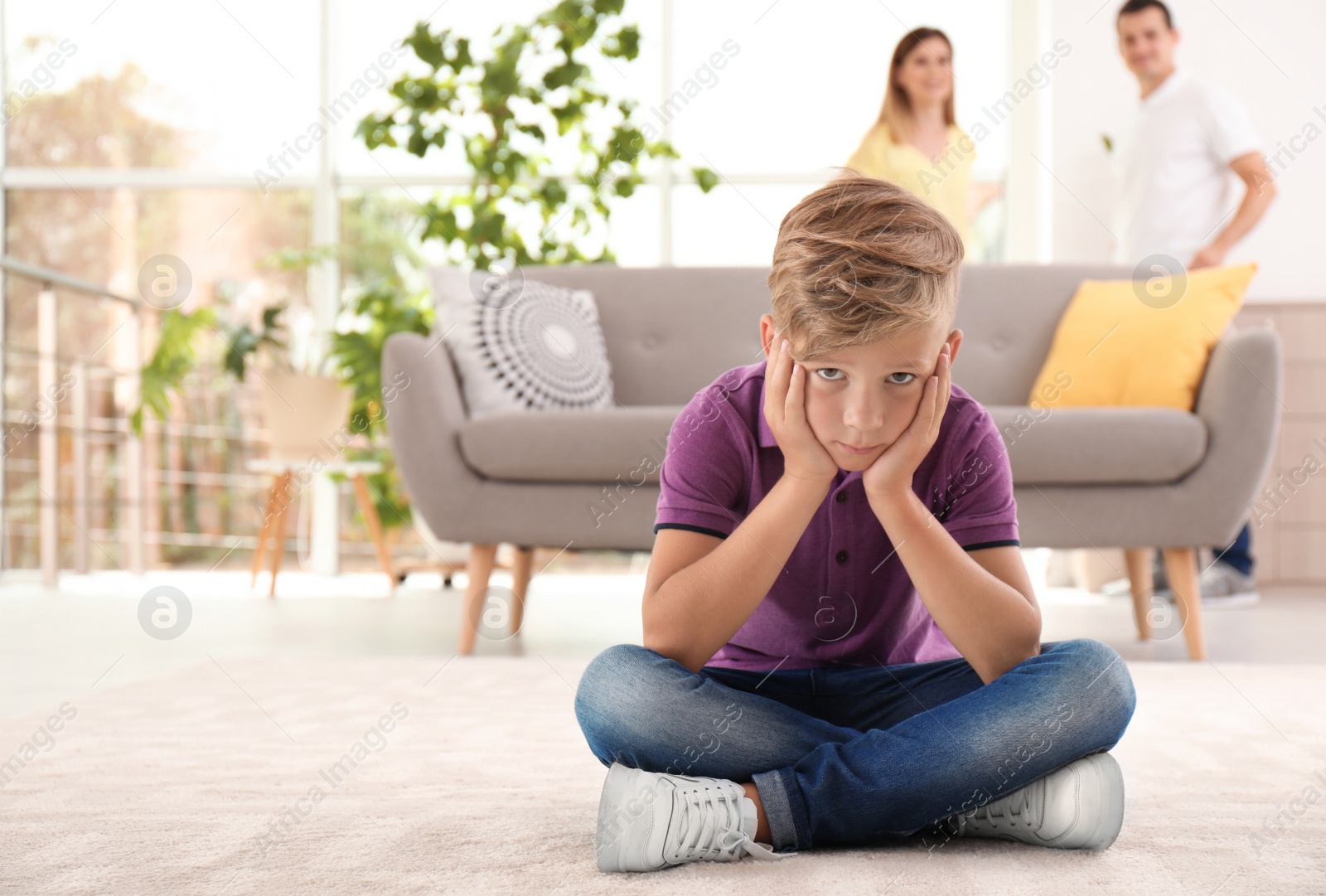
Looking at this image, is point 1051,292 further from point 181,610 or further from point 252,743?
point 181,610

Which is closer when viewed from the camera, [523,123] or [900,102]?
[900,102]

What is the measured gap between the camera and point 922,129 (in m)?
2.74

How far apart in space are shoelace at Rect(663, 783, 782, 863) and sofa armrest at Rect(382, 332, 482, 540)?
1274 millimetres

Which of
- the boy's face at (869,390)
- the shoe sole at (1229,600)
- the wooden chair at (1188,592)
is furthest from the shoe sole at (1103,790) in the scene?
the shoe sole at (1229,600)

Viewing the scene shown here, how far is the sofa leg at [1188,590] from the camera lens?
1.94 metres

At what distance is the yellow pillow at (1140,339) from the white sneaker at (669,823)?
160cm

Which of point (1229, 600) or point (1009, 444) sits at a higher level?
point (1009, 444)

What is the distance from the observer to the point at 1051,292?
249cm

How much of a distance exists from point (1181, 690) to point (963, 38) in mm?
3103

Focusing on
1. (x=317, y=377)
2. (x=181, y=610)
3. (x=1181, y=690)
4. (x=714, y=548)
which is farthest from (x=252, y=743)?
(x=317, y=377)

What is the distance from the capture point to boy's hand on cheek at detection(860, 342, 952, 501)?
81 cm

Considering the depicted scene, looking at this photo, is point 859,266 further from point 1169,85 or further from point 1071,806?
point 1169,85

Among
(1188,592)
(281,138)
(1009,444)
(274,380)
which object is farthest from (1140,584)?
(281,138)

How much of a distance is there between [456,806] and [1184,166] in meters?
2.85
